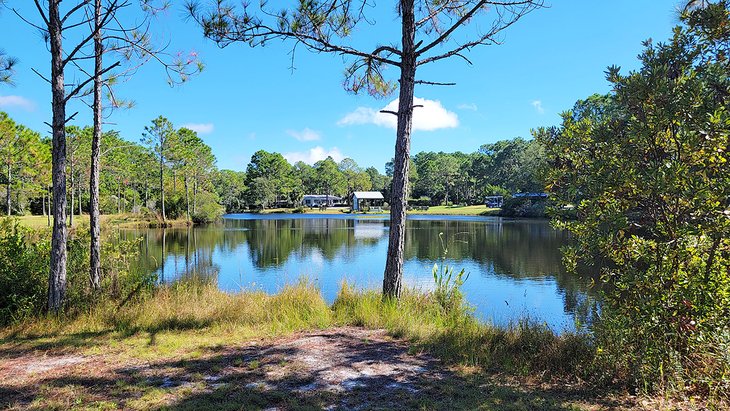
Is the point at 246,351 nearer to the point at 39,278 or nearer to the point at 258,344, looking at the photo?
the point at 258,344

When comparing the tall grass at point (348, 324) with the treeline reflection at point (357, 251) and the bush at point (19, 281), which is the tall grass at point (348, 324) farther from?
the treeline reflection at point (357, 251)

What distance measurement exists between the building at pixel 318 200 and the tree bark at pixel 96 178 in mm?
73298

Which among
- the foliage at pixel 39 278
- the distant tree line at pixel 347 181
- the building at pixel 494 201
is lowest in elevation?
the foliage at pixel 39 278

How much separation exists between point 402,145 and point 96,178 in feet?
16.0

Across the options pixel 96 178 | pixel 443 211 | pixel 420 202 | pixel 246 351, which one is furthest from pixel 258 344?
pixel 420 202

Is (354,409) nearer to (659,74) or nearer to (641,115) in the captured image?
(641,115)

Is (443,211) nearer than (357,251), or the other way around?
(357,251)

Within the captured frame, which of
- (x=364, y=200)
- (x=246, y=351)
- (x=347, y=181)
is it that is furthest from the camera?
(x=347, y=181)

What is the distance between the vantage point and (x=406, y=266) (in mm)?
15891

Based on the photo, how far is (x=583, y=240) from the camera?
391 cm

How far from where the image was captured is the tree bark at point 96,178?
616cm

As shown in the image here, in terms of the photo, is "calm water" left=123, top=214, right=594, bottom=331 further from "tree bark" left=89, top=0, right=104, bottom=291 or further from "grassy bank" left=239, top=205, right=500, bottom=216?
"grassy bank" left=239, top=205, right=500, bottom=216

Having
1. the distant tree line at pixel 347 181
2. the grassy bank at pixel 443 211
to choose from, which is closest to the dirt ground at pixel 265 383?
the grassy bank at pixel 443 211

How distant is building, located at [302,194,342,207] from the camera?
8031 centimetres
